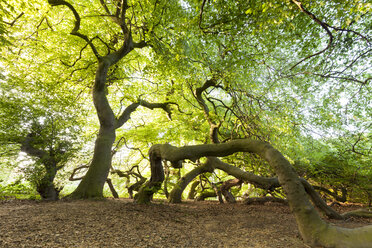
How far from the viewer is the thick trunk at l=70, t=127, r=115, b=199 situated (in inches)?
225

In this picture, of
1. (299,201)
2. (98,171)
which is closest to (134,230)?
(299,201)

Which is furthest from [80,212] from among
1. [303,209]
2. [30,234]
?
[303,209]

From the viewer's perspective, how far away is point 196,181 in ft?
33.1

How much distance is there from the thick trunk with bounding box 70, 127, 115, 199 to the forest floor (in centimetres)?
172

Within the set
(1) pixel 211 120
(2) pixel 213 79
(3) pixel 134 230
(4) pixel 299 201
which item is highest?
(2) pixel 213 79

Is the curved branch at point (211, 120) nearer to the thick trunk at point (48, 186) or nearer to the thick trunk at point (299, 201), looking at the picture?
the thick trunk at point (299, 201)

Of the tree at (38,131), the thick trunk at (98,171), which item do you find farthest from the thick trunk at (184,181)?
the tree at (38,131)

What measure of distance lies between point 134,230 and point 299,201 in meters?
3.00

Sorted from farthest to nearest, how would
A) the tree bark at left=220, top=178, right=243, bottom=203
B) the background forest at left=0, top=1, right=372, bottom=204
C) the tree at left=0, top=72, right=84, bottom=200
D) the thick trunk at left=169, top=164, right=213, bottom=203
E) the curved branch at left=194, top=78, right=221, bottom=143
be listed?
1. the tree bark at left=220, top=178, right=243, bottom=203
2. the thick trunk at left=169, top=164, right=213, bottom=203
3. the curved branch at left=194, top=78, right=221, bottom=143
4. the tree at left=0, top=72, right=84, bottom=200
5. the background forest at left=0, top=1, right=372, bottom=204

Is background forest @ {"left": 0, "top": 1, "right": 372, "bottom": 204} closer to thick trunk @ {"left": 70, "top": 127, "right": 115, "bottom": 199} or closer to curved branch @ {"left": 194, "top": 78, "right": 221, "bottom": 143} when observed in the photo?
curved branch @ {"left": 194, "top": 78, "right": 221, "bottom": 143}

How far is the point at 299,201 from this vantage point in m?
3.01

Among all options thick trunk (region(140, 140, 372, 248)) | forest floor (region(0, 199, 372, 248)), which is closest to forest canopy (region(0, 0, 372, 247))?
thick trunk (region(140, 140, 372, 248))

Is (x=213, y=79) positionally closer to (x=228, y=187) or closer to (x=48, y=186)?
(x=228, y=187)

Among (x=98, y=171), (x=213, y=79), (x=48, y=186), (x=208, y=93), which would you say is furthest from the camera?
(x=208, y=93)
